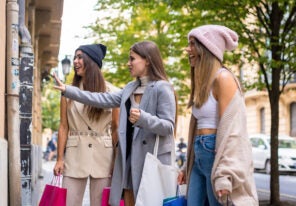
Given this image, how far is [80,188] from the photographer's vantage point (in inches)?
205

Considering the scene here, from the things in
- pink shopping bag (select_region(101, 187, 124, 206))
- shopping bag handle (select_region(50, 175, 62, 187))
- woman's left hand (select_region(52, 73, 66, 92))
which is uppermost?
woman's left hand (select_region(52, 73, 66, 92))

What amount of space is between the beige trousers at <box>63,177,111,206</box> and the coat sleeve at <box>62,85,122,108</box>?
615 millimetres

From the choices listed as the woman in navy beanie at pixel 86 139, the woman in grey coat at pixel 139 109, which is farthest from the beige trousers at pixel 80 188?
the woman in grey coat at pixel 139 109

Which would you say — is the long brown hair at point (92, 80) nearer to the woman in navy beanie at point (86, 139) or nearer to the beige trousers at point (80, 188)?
the woman in navy beanie at point (86, 139)

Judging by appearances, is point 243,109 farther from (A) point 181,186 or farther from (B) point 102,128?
(B) point 102,128

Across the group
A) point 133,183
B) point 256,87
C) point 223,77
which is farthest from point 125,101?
point 256,87

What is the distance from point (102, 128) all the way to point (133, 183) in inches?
28.0

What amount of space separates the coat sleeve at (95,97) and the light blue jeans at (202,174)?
113cm

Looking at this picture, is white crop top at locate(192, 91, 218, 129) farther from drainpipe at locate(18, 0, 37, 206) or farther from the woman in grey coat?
drainpipe at locate(18, 0, 37, 206)

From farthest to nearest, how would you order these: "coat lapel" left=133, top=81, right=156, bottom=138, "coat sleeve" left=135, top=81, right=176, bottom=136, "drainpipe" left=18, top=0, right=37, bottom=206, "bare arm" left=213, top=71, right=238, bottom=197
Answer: "drainpipe" left=18, top=0, right=37, bottom=206
"coat lapel" left=133, top=81, right=156, bottom=138
"coat sleeve" left=135, top=81, right=176, bottom=136
"bare arm" left=213, top=71, right=238, bottom=197

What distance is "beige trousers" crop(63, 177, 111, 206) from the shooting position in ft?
16.9

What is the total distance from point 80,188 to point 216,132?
159cm

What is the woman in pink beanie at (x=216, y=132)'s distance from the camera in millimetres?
3854

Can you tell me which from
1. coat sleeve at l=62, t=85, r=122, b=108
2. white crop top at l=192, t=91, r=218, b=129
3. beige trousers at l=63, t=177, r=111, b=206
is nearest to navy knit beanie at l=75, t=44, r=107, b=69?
coat sleeve at l=62, t=85, r=122, b=108
